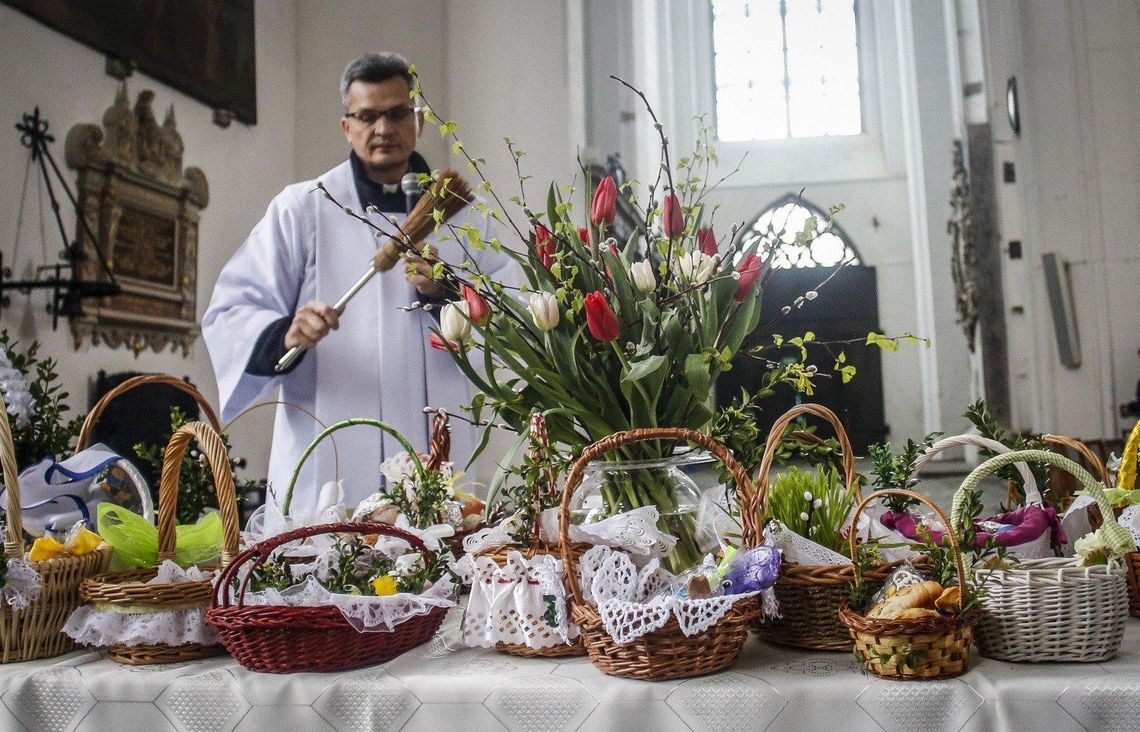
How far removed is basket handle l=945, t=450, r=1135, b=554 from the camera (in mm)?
1326

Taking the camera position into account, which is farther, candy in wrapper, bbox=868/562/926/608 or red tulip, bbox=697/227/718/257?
red tulip, bbox=697/227/718/257

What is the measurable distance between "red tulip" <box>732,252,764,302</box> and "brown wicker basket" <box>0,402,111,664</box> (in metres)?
1.07

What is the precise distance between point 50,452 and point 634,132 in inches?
259

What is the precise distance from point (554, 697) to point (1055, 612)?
63 centimetres

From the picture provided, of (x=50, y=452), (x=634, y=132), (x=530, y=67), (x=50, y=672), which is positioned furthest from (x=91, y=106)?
(x=50, y=672)

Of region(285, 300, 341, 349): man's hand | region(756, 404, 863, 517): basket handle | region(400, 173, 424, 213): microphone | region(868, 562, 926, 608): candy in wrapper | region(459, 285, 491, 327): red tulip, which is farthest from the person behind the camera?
region(285, 300, 341, 349): man's hand

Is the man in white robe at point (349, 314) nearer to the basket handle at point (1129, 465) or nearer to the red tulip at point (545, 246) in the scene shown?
the red tulip at point (545, 246)

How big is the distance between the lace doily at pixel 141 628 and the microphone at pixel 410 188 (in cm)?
72

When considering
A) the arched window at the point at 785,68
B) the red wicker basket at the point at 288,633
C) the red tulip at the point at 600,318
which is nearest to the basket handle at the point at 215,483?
the red wicker basket at the point at 288,633

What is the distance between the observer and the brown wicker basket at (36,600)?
1.44 m

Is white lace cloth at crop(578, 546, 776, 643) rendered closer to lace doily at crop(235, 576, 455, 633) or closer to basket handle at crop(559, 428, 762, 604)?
basket handle at crop(559, 428, 762, 604)

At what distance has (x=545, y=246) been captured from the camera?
5.21 feet

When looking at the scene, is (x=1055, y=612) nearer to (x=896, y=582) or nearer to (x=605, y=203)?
(x=896, y=582)

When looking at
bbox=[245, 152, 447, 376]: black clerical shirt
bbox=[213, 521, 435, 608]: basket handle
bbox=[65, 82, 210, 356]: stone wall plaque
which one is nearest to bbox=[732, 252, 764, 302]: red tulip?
bbox=[213, 521, 435, 608]: basket handle
